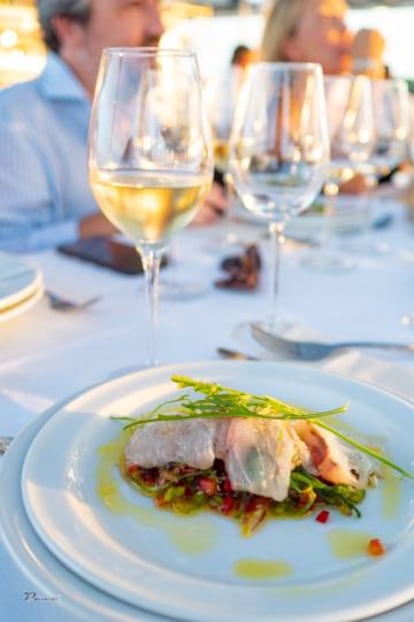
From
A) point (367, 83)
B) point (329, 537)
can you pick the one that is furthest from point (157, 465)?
point (367, 83)

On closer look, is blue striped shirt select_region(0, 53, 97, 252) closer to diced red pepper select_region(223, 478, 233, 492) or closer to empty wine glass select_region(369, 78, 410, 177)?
empty wine glass select_region(369, 78, 410, 177)

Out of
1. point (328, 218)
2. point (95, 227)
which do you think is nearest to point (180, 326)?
point (328, 218)

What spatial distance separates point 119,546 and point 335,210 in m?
1.37

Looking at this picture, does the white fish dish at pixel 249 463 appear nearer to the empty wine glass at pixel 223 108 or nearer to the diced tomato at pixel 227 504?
the diced tomato at pixel 227 504

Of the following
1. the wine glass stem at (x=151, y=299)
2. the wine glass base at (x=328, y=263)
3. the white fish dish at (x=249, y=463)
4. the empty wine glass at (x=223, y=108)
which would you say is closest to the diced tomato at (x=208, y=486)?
the white fish dish at (x=249, y=463)

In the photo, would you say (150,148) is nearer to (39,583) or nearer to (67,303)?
(67,303)

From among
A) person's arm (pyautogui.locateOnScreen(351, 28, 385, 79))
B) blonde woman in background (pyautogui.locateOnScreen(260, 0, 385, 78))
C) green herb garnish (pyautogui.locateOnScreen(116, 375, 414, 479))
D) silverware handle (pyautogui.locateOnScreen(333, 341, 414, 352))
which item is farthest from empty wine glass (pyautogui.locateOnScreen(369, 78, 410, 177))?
person's arm (pyautogui.locateOnScreen(351, 28, 385, 79))

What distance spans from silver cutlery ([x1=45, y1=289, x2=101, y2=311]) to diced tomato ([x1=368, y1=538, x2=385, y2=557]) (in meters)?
0.63

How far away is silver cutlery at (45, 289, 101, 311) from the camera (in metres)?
0.96

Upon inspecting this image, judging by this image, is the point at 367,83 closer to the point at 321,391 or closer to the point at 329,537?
the point at 321,391

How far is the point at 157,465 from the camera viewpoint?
0.49 metres

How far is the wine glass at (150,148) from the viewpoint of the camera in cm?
75

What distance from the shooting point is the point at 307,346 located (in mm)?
803

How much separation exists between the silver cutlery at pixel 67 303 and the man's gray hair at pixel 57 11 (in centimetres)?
147
